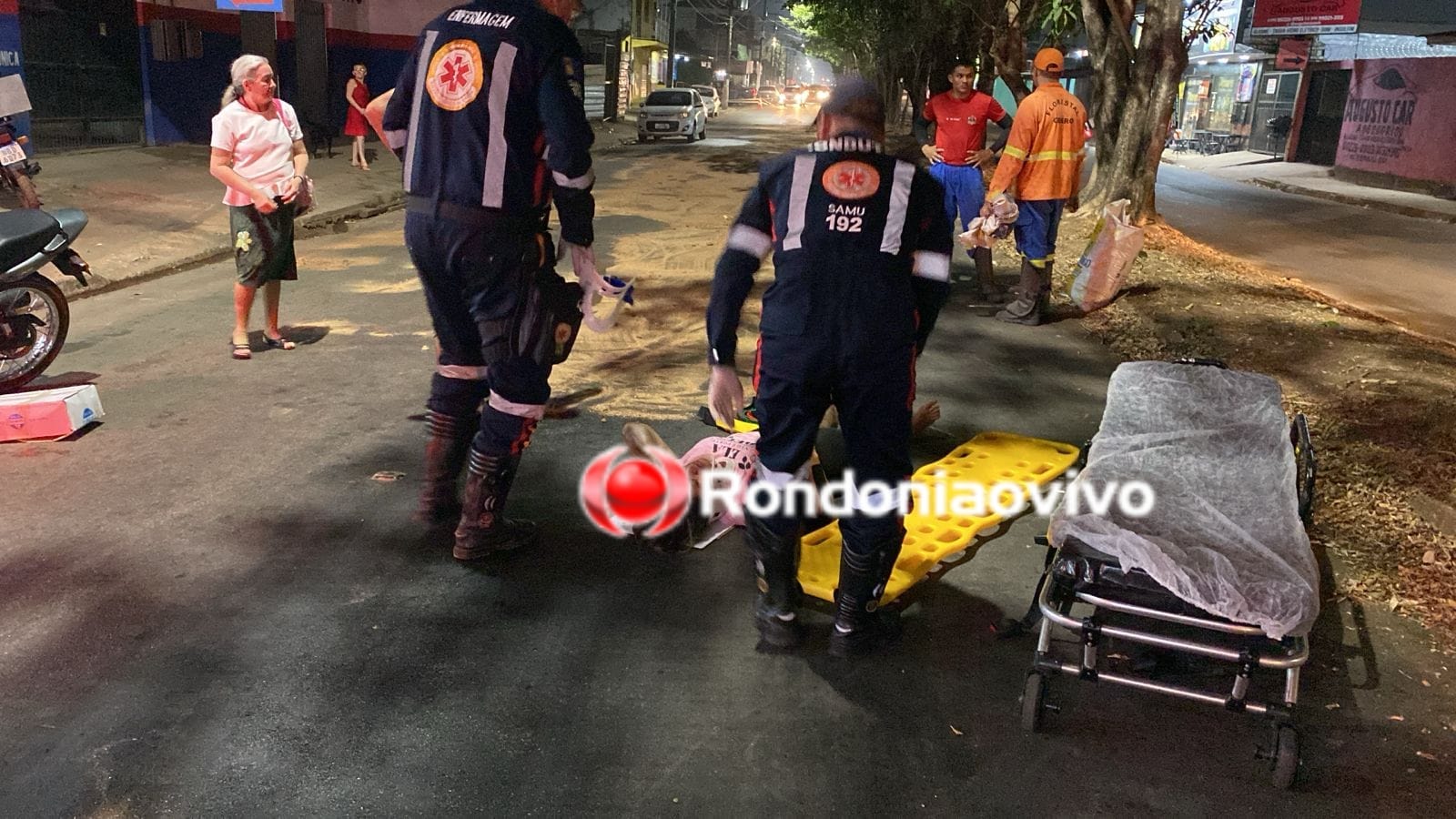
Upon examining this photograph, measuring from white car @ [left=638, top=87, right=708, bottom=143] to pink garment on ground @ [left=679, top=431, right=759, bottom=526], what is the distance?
27.6 metres

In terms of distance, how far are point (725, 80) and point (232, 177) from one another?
273 feet

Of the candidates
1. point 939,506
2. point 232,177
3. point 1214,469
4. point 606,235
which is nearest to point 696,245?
point 606,235

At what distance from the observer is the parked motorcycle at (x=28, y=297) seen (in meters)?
5.86

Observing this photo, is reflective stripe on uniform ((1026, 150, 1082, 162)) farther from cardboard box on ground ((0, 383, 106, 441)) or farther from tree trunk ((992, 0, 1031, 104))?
tree trunk ((992, 0, 1031, 104))

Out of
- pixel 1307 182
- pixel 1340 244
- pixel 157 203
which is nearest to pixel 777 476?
pixel 157 203

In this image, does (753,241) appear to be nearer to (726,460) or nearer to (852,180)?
(852,180)

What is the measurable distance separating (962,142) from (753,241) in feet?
19.4

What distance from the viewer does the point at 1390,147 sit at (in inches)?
912

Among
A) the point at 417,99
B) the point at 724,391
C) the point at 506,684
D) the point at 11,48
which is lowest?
the point at 506,684

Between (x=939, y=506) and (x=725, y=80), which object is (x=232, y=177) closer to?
(x=939, y=506)

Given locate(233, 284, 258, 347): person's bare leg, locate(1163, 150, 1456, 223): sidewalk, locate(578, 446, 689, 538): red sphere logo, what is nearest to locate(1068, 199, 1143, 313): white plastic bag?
locate(578, 446, 689, 538): red sphere logo

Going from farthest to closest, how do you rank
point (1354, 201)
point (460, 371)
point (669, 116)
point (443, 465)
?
point (669, 116) → point (1354, 201) → point (443, 465) → point (460, 371)

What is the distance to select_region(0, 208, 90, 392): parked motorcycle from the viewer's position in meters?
5.86

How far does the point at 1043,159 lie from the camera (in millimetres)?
7613
